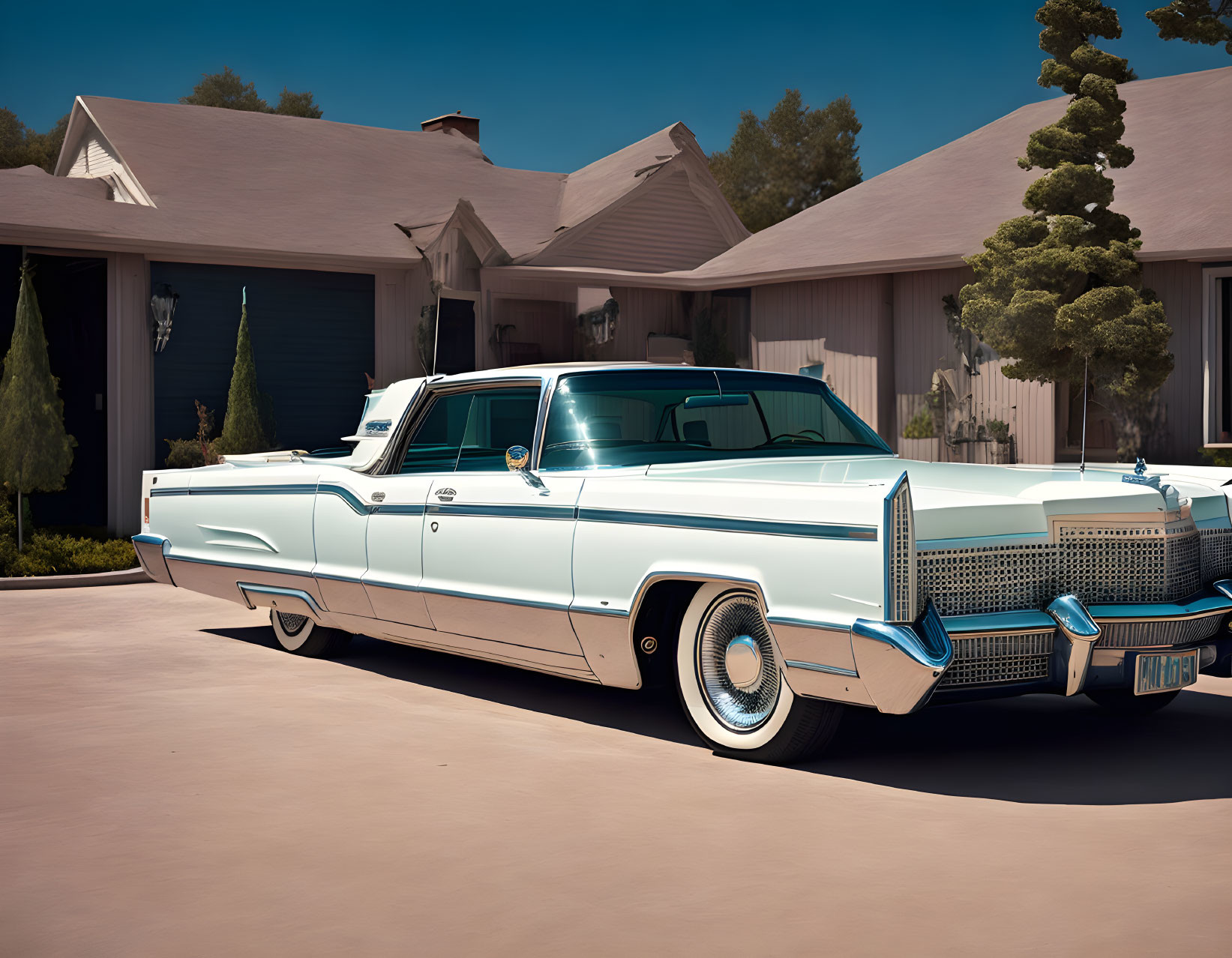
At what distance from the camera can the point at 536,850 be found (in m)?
4.48

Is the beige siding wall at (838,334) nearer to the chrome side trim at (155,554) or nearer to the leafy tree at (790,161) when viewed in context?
the chrome side trim at (155,554)

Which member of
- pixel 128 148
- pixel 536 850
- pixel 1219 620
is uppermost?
pixel 128 148

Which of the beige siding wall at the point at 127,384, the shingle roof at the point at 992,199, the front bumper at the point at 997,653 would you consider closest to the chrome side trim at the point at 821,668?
the front bumper at the point at 997,653

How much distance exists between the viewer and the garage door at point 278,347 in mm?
17406

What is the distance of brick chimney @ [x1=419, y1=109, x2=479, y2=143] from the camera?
26891mm

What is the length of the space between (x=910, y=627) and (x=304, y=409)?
48.3 ft

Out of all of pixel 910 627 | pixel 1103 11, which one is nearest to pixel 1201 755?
pixel 910 627

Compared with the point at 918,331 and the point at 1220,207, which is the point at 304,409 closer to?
the point at 918,331

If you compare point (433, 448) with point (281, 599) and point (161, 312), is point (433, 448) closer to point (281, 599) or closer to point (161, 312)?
point (281, 599)

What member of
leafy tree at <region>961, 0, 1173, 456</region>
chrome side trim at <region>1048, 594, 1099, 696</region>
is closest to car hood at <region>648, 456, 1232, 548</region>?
chrome side trim at <region>1048, 594, 1099, 696</region>

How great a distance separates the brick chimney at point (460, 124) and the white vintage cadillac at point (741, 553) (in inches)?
782

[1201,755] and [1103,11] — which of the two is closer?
[1201,755]

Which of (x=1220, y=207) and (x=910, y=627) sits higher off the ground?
(x=1220, y=207)

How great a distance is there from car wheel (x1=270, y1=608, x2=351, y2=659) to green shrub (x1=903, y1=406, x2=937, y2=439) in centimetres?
1162
